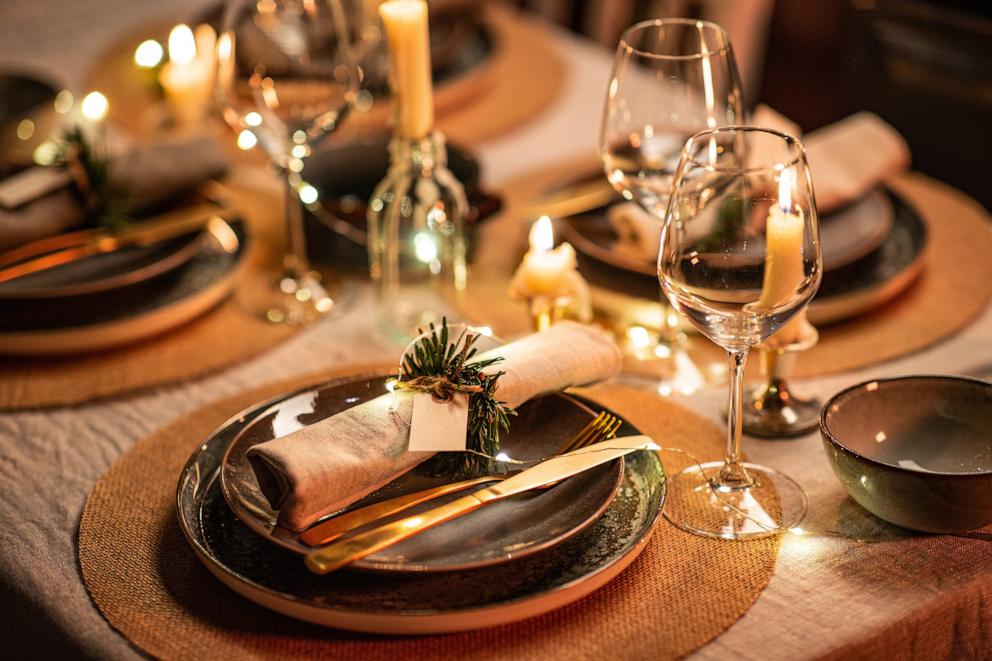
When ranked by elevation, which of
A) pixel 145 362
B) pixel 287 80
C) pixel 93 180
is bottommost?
pixel 145 362

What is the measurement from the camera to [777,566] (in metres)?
0.77

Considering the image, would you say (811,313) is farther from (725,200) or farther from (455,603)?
(455,603)

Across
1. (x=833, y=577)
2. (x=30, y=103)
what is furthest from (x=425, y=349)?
(x=30, y=103)

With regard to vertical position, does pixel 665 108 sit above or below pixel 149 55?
above

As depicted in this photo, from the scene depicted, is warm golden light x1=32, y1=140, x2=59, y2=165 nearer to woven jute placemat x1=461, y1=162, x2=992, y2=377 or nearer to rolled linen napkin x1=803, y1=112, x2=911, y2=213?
woven jute placemat x1=461, y1=162, x2=992, y2=377

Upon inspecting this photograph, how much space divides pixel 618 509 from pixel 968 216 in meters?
0.74

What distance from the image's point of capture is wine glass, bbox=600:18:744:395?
0.99 meters

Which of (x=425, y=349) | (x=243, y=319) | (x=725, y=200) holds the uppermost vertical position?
(x=725, y=200)

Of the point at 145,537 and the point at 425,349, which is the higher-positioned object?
the point at 425,349

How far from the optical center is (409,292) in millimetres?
1205

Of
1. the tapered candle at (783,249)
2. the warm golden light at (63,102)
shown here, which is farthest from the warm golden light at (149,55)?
the tapered candle at (783,249)

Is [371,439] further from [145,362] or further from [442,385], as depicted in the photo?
[145,362]

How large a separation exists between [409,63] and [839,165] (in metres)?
0.49

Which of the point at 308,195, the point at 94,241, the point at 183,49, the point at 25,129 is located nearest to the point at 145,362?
the point at 94,241
